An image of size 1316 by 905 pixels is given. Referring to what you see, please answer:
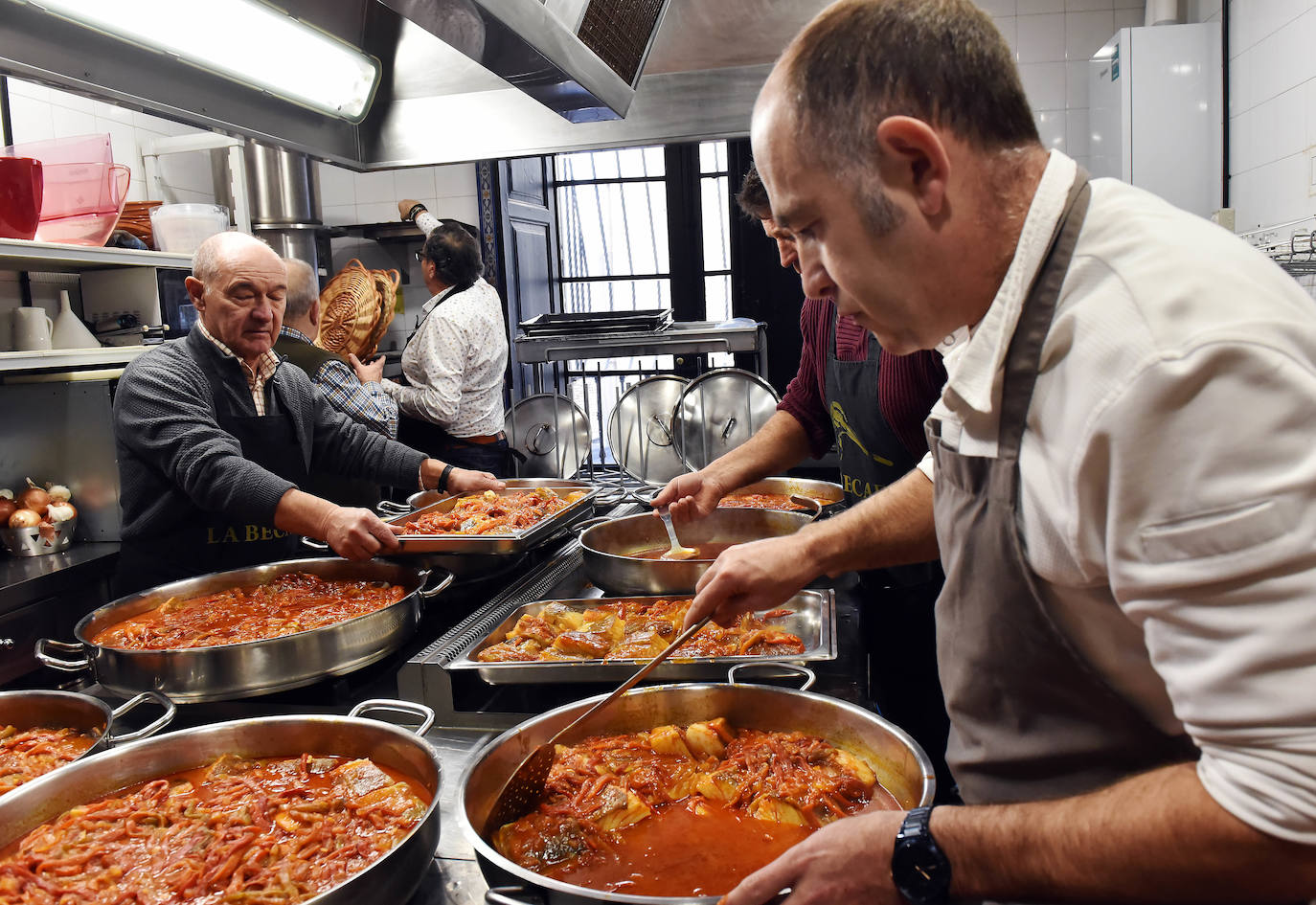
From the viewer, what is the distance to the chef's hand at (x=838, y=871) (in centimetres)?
86

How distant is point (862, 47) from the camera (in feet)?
2.80

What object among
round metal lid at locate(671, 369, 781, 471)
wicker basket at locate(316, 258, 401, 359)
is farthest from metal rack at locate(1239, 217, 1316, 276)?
wicker basket at locate(316, 258, 401, 359)

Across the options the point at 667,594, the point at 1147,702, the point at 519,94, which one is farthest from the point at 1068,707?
the point at 519,94

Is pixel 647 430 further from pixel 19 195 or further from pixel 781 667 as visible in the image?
pixel 781 667

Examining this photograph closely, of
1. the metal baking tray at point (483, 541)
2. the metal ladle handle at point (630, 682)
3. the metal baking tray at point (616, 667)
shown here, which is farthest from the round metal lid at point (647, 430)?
the metal ladle handle at point (630, 682)

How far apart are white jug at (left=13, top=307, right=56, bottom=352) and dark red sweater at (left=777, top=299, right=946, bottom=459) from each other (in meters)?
2.97

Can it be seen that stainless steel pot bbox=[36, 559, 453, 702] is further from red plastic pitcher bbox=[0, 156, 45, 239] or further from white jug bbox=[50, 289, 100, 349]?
white jug bbox=[50, 289, 100, 349]

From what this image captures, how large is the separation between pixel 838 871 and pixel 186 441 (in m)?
2.22

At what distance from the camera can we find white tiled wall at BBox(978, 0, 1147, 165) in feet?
18.9

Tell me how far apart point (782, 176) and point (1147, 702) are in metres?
0.63

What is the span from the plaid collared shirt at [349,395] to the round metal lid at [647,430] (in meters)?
1.04

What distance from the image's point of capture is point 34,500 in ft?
11.8

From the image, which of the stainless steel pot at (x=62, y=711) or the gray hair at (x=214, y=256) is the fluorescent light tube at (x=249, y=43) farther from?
the stainless steel pot at (x=62, y=711)

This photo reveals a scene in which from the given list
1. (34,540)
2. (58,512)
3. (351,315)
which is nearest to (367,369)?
(351,315)
